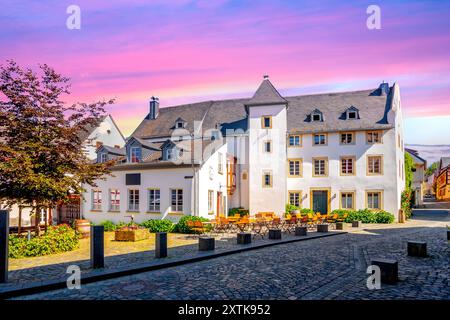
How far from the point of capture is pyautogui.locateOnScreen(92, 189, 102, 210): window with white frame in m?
23.5

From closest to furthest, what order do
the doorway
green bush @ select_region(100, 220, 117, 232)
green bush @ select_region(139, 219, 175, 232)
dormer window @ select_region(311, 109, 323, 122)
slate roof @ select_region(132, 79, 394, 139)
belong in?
green bush @ select_region(139, 219, 175, 232) → green bush @ select_region(100, 220, 117, 232) → slate roof @ select_region(132, 79, 394, 139) → the doorway → dormer window @ select_region(311, 109, 323, 122)

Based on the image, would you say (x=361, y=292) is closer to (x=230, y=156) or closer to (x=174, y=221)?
(x=174, y=221)

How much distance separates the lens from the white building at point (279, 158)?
2248 cm

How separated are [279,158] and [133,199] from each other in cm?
1200

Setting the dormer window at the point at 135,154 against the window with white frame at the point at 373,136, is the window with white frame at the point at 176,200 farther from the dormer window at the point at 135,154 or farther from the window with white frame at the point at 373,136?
the window with white frame at the point at 373,136

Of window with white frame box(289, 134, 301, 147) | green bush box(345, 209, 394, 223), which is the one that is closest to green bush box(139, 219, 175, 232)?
window with white frame box(289, 134, 301, 147)

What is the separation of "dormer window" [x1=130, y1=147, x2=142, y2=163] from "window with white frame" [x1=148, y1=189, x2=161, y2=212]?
8.35 feet

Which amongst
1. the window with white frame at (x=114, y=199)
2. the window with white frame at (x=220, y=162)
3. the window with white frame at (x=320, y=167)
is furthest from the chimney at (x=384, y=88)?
the window with white frame at (x=114, y=199)

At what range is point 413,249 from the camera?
11.2 m

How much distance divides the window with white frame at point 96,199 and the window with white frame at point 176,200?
560 cm

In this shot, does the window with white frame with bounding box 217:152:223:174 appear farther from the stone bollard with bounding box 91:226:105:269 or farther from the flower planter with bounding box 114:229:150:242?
the stone bollard with bounding box 91:226:105:269

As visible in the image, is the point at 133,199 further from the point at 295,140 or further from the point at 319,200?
the point at 319,200
